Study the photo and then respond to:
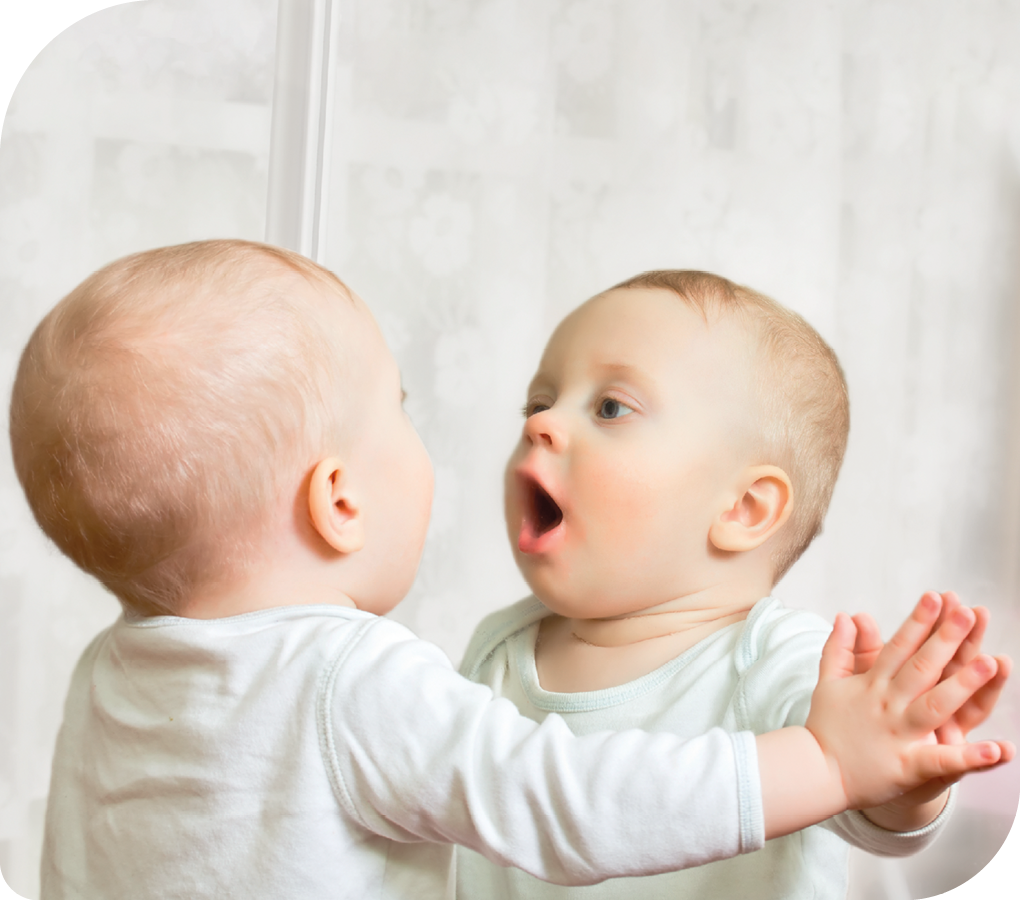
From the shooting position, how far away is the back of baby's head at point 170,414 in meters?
0.63

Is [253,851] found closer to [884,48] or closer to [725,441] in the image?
[725,441]

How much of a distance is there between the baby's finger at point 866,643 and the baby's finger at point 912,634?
0.04 metres

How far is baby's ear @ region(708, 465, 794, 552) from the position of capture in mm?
790

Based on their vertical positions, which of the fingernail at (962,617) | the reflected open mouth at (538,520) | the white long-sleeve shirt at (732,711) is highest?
the fingernail at (962,617)

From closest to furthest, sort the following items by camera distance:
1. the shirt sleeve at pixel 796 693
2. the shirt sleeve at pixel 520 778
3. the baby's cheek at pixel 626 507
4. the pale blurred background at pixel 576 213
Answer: the shirt sleeve at pixel 520 778 < the shirt sleeve at pixel 796 693 < the baby's cheek at pixel 626 507 < the pale blurred background at pixel 576 213

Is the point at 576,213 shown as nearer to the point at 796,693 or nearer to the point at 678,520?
the point at 678,520

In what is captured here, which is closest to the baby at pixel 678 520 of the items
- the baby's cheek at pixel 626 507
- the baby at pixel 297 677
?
the baby's cheek at pixel 626 507

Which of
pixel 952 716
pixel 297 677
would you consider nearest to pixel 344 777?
pixel 297 677

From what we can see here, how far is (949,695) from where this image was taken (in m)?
0.56

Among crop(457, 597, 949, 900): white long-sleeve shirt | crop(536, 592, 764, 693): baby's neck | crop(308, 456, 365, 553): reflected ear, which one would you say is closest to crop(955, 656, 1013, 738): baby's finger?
crop(457, 597, 949, 900): white long-sleeve shirt

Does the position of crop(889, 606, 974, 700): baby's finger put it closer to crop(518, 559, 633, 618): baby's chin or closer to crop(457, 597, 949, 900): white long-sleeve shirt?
crop(457, 597, 949, 900): white long-sleeve shirt

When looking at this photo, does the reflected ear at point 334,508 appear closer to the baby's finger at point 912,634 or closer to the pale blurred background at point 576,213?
the baby's finger at point 912,634

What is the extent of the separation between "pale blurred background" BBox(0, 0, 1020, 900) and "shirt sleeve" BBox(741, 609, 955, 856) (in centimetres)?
79

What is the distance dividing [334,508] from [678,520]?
0.24m
